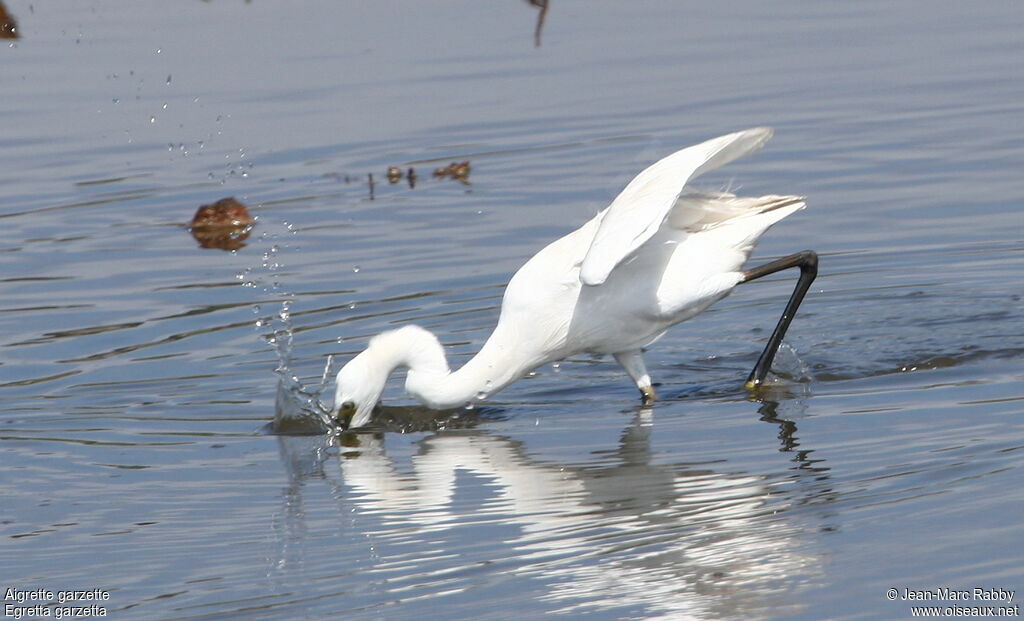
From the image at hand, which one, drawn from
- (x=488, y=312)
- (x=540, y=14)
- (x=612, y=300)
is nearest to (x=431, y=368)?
(x=612, y=300)

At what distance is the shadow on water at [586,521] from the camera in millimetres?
6109

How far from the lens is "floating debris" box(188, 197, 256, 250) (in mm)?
13234

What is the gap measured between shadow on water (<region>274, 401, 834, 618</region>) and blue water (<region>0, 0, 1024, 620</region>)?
0.02 meters

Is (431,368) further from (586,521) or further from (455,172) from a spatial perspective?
(455,172)

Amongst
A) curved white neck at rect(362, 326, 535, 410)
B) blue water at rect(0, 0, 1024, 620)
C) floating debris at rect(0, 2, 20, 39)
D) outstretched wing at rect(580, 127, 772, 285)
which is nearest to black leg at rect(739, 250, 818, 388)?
blue water at rect(0, 0, 1024, 620)

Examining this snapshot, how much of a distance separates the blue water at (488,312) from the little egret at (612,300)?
0.78 feet

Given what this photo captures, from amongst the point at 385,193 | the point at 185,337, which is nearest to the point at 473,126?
the point at 385,193

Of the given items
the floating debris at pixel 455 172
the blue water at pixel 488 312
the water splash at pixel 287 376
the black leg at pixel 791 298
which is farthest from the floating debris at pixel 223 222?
the black leg at pixel 791 298

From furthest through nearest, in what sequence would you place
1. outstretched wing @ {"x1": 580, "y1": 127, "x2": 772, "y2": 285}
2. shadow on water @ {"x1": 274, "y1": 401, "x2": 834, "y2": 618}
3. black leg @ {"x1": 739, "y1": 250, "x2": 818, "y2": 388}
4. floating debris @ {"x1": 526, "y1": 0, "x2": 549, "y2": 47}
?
floating debris @ {"x1": 526, "y1": 0, "x2": 549, "y2": 47} → black leg @ {"x1": 739, "y1": 250, "x2": 818, "y2": 388} → outstretched wing @ {"x1": 580, "y1": 127, "x2": 772, "y2": 285} → shadow on water @ {"x1": 274, "y1": 401, "x2": 834, "y2": 618}

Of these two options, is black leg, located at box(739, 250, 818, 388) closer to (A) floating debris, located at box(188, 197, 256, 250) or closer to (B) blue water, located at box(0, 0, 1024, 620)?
(B) blue water, located at box(0, 0, 1024, 620)

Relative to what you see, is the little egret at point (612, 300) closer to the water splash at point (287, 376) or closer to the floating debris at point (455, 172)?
the water splash at point (287, 376)

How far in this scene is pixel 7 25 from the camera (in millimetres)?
20141

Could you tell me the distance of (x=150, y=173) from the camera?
15000mm

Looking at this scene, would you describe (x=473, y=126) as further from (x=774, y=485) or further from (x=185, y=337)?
(x=774, y=485)
